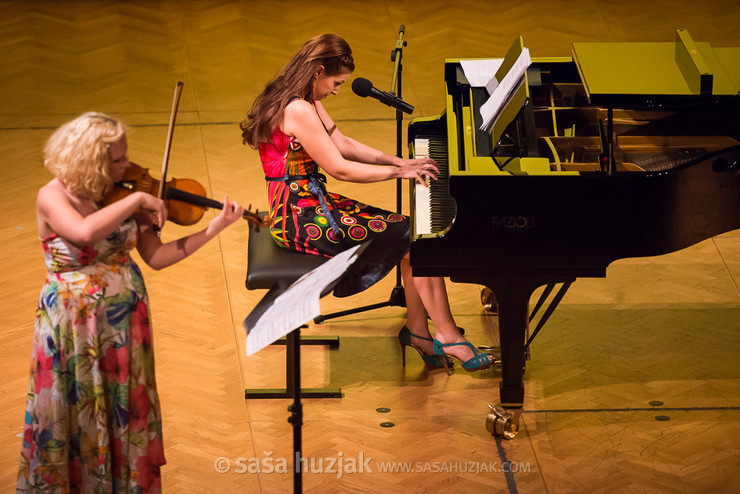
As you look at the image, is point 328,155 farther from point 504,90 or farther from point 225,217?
point 225,217

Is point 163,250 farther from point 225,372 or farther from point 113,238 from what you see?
point 225,372

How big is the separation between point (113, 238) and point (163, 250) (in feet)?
0.62

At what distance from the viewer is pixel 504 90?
3.62 m

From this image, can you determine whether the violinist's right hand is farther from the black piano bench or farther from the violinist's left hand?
the black piano bench

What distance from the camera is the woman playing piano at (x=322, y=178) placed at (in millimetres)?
3891

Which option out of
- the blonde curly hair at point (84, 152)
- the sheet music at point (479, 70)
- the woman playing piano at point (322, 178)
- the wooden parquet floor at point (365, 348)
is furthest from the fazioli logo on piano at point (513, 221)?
the blonde curly hair at point (84, 152)

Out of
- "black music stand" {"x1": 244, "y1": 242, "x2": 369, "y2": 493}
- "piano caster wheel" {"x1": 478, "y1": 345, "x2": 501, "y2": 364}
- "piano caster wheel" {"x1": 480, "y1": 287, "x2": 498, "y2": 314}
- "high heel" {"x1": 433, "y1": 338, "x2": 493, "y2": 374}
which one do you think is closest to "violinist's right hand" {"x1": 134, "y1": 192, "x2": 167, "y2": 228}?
"black music stand" {"x1": 244, "y1": 242, "x2": 369, "y2": 493}

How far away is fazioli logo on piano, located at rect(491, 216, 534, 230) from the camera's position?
344cm

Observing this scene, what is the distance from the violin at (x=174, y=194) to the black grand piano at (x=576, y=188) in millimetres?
806

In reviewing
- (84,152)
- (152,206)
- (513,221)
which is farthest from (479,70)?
(84,152)

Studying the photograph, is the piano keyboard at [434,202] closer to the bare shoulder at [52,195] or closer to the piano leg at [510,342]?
the piano leg at [510,342]

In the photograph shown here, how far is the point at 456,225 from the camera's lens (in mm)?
3438

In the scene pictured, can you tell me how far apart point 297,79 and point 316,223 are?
0.57 meters

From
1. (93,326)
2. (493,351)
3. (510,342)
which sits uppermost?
(93,326)
